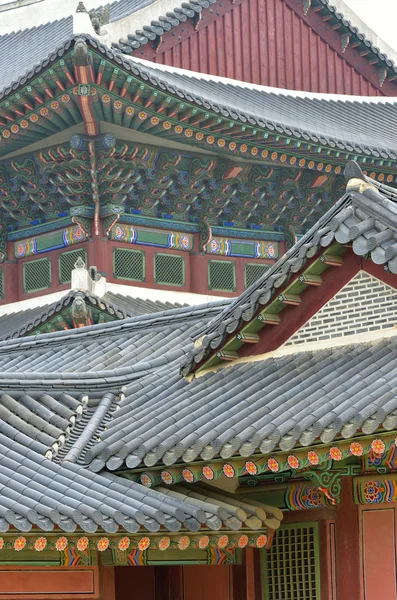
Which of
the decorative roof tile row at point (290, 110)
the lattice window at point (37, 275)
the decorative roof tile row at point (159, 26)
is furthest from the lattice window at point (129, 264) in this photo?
the decorative roof tile row at point (159, 26)

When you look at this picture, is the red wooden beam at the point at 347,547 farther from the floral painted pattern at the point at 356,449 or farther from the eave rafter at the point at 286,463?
the floral painted pattern at the point at 356,449

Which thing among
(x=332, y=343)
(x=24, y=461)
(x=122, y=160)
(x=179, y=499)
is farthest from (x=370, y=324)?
(x=122, y=160)

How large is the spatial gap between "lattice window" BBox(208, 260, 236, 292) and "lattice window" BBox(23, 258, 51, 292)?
249 cm

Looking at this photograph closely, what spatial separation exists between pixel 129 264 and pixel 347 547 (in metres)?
10.1

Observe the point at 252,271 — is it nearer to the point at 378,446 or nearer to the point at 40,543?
the point at 40,543

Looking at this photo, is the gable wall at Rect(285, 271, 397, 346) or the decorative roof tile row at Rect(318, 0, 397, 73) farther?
the decorative roof tile row at Rect(318, 0, 397, 73)

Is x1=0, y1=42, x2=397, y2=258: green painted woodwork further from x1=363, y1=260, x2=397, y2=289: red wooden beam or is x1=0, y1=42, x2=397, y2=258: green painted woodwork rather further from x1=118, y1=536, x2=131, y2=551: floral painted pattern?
x1=118, y1=536, x2=131, y2=551: floral painted pattern

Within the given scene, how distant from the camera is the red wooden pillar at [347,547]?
1257 centimetres

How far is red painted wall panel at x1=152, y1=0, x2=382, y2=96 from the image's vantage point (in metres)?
25.1

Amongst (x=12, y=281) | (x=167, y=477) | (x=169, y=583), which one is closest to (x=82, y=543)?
(x=167, y=477)

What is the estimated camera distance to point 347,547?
12.7 m

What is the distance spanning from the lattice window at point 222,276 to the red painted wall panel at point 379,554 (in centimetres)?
1090

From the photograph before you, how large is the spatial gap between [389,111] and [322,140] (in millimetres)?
5288

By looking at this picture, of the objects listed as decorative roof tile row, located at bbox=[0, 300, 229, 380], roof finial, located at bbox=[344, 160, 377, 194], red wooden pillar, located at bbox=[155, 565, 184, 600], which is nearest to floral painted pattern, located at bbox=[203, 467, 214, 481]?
red wooden pillar, located at bbox=[155, 565, 184, 600]
